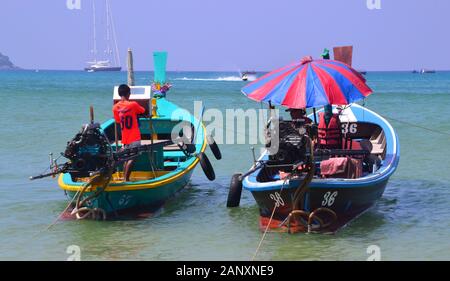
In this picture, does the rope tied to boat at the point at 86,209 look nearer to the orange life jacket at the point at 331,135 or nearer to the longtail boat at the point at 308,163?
the longtail boat at the point at 308,163

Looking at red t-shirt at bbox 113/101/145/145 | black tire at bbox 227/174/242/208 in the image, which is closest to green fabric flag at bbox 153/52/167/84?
red t-shirt at bbox 113/101/145/145

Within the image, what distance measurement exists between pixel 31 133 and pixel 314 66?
1517cm

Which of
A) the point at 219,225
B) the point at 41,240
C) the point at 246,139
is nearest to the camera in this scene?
the point at 41,240

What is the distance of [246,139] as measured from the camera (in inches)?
858

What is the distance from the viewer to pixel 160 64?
1647cm

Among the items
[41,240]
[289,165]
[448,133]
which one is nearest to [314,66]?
[289,165]

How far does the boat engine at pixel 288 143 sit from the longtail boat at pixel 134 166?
235 cm

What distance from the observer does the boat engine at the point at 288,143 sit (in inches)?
365

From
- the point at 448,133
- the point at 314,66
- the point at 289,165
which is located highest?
the point at 314,66

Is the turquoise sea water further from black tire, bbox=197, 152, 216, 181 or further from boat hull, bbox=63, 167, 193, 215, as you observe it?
black tire, bbox=197, 152, 216, 181

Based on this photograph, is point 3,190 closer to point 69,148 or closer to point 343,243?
point 69,148

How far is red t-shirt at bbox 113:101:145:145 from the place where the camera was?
10820 millimetres

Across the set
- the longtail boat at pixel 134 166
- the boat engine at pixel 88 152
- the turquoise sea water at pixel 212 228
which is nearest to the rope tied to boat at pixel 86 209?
the longtail boat at pixel 134 166
